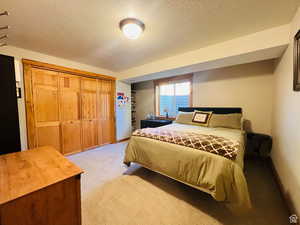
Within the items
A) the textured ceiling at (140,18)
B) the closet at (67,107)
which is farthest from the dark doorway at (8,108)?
the closet at (67,107)

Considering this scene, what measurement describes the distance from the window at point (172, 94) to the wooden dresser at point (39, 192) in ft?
11.2

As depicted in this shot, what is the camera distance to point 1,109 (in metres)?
1.39

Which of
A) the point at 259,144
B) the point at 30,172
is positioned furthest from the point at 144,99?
the point at 30,172

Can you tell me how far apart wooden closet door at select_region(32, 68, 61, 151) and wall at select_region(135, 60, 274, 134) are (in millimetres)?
3570

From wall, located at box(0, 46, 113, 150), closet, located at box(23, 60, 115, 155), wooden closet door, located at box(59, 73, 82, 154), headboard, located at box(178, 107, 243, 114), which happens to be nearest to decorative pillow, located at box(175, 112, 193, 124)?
headboard, located at box(178, 107, 243, 114)

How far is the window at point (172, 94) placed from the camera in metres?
3.84

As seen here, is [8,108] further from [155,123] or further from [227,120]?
[227,120]

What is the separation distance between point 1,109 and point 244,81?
4.22 meters

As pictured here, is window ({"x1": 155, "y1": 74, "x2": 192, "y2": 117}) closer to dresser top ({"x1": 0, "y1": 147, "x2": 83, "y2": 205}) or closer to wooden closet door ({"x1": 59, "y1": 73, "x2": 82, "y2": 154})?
wooden closet door ({"x1": 59, "y1": 73, "x2": 82, "y2": 154})

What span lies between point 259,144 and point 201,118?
1.24m

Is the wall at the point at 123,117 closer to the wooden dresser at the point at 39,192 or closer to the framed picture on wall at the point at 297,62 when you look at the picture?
the wooden dresser at the point at 39,192

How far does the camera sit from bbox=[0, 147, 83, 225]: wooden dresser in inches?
28.8

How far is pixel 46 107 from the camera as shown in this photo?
8.94 feet

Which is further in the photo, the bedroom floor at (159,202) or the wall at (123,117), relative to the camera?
the wall at (123,117)
